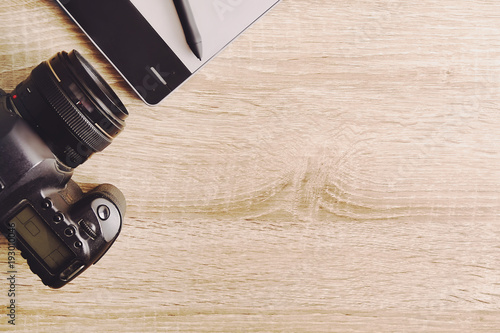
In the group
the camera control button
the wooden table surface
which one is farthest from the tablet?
the camera control button

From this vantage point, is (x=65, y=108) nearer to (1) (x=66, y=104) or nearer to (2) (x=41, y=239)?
(1) (x=66, y=104)

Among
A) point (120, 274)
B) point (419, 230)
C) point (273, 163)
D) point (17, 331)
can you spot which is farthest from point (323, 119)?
point (17, 331)

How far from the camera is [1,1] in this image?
0.47 meters

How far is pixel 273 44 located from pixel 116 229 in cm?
→ 27

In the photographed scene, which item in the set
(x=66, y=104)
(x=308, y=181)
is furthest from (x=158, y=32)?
(x=308, y=181)

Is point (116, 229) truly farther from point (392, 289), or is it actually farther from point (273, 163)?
point (392, 289)

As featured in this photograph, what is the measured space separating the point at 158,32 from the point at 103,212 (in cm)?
20

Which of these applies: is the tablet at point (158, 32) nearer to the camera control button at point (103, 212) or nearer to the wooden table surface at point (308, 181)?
the wooden table surface at point (308, 181)

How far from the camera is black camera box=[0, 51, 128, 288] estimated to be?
0.38 m

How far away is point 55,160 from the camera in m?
0.39

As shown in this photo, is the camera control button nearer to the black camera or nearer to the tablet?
the black camera

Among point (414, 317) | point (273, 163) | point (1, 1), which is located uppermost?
point (1, 1)

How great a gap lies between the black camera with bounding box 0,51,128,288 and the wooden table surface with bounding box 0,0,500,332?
0.26ft

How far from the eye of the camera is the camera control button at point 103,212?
16.4 inches
